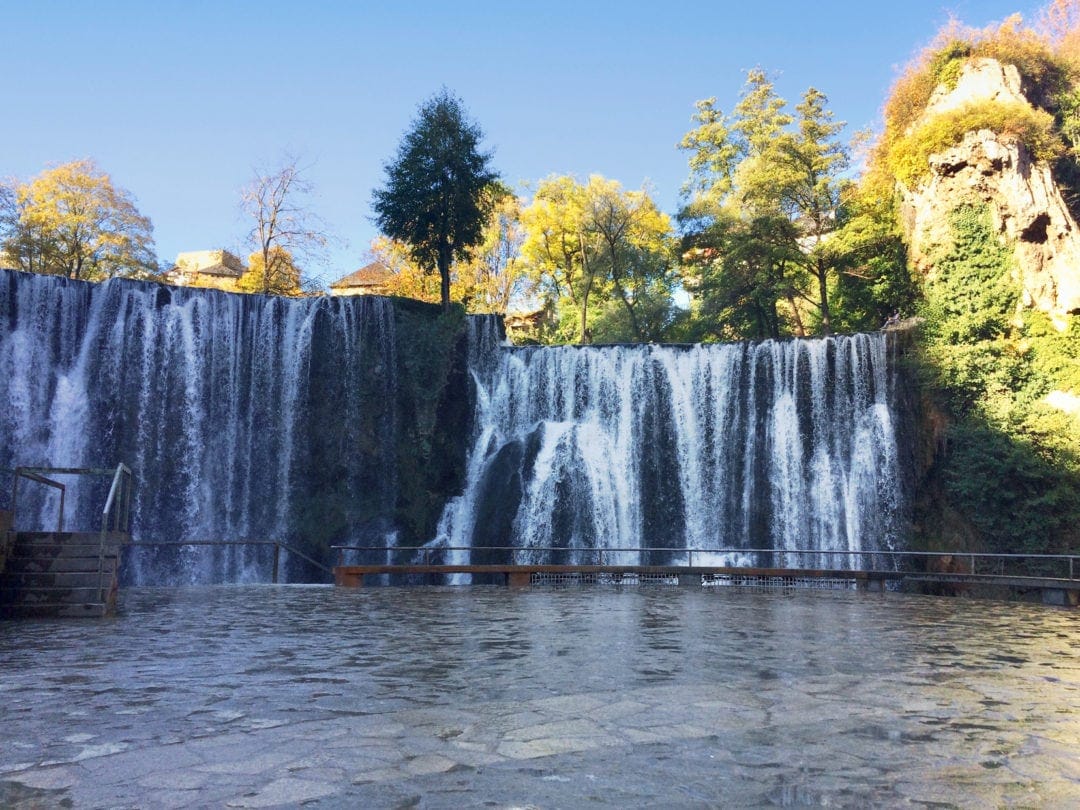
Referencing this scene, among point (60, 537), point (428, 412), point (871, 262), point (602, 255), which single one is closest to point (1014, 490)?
point (871, 262)

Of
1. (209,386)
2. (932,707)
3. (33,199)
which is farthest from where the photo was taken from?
(33,199)

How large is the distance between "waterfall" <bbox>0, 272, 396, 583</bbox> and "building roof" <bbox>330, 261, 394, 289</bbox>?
101ft

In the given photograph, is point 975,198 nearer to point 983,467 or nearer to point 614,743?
point 983,467

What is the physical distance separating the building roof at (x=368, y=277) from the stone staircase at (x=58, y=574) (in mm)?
48170

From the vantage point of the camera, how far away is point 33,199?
47.3 m

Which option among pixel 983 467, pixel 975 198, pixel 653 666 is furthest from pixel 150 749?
pixel 975 198

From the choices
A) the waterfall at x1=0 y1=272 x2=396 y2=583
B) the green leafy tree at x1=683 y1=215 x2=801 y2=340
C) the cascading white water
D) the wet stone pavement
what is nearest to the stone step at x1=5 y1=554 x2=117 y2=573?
the wet stone pavement

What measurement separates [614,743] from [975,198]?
30.4 m

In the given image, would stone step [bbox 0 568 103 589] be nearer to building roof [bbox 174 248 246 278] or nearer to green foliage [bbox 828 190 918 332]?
green foliage [bbox 828 190 918 332]

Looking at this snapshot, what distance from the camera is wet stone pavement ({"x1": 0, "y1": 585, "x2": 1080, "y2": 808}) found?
171 inches

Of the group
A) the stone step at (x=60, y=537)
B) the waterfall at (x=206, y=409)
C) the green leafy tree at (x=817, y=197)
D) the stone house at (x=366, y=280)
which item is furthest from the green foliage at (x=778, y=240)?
the stone step at (x=60, y=537)

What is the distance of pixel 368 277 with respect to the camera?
61531 mm

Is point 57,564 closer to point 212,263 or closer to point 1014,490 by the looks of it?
point 1014,490

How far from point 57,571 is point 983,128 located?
31.4 m
